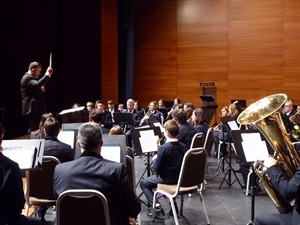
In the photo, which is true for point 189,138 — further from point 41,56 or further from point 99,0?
point 99,0

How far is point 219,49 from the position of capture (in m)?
14.2

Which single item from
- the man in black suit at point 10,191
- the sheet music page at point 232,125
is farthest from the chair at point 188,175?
the sheet music page at point 232,125

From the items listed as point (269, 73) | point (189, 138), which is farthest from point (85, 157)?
point (269, 73)

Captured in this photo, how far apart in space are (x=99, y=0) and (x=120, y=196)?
38.7ft

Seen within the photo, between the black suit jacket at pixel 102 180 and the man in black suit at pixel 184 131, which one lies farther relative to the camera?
the man in black suit at pixel 184 131

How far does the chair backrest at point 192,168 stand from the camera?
14.6 feet

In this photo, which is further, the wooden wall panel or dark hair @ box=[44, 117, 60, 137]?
the wooden wall panel

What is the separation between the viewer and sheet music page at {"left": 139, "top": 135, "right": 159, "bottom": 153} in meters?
5.63

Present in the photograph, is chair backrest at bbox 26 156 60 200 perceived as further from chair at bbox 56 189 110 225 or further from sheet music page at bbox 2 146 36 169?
chair at bbox 56 189 110 225

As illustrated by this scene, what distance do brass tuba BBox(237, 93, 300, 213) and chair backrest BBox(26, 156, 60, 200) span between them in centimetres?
192

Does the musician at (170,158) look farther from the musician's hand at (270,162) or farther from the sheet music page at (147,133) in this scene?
the musician's hand at (270,162)

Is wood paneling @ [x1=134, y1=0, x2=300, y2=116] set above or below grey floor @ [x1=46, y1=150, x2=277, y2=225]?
above

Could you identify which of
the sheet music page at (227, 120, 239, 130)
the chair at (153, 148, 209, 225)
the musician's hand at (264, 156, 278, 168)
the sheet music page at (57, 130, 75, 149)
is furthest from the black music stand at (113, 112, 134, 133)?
the musician's hand at (264, 156, 278, 168)

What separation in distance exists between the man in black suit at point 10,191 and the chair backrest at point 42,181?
106cm
